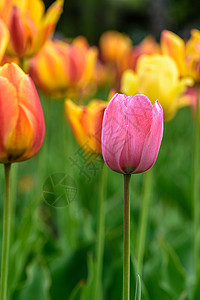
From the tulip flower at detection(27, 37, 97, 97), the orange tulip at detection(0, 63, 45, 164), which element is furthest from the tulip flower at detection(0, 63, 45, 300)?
the tulip flower at detection(27, 37, 97, 97)

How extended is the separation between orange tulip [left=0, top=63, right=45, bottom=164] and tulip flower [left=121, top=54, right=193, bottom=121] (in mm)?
248

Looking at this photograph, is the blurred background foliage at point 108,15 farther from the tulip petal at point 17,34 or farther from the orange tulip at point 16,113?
the orange tulip at point 16,113

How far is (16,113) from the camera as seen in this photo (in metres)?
0.53

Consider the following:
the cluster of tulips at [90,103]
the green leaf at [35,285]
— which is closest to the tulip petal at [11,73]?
the cluster of tulips at [90,103]

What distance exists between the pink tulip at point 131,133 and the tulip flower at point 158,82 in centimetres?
28

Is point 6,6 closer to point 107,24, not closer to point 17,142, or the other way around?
point 17,142

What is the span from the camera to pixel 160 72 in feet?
2.39

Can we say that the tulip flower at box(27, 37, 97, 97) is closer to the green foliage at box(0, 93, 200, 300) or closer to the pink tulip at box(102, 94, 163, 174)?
the green foliage at box(0, 93, 200, 300)

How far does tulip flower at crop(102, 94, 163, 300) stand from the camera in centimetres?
44

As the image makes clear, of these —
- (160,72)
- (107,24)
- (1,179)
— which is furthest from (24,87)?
(107,24)

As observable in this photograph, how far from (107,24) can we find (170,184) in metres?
10.3

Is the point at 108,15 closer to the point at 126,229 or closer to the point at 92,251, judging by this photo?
the point at 92,251

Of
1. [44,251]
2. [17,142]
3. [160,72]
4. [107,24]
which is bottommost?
[44,251]

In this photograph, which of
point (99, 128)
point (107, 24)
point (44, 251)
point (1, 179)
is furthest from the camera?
point (107, 24)
